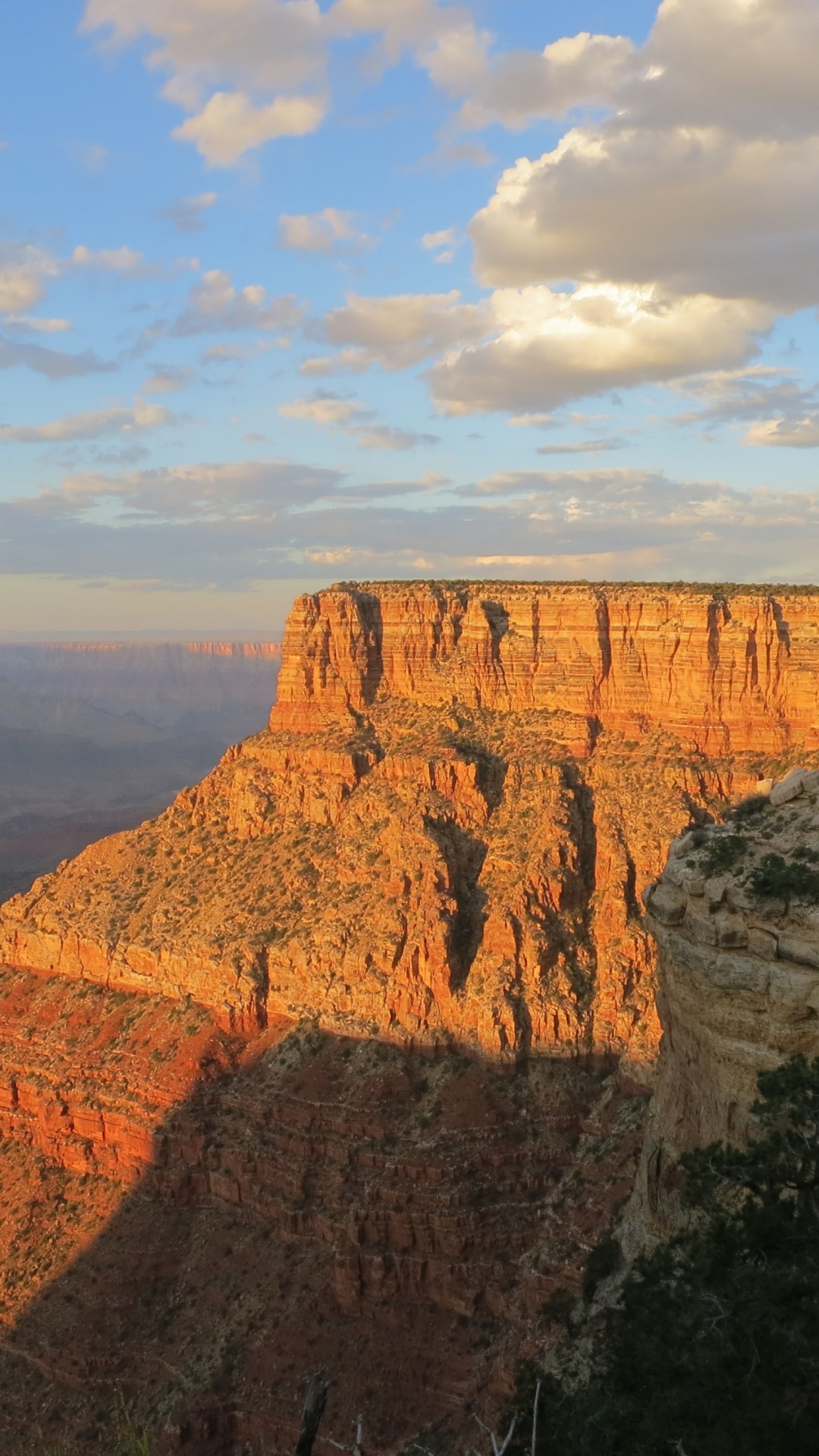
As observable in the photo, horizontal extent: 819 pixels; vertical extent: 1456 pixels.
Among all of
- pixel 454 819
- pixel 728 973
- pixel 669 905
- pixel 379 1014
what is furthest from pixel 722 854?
pixel 454 819

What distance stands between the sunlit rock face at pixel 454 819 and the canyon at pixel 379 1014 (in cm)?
24

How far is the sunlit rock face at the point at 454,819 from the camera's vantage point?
6209 cm

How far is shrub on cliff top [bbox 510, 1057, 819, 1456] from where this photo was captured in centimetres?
2144

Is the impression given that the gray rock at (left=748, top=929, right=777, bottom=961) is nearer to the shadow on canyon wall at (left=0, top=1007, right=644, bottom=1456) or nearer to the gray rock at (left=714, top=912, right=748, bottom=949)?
the gray rock at (left=714, top=912, right=748, bottom=949)

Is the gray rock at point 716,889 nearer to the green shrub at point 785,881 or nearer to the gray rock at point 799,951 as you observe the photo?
the green shrub at point 785,881

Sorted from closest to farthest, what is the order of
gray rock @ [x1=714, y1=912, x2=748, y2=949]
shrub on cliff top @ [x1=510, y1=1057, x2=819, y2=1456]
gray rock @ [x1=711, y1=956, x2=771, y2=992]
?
1. shrub on cliff top @ [x1=510, y1=1057, x2=819, y2=1456]
2. gray rock @ [x1=711, y1=956, x2=771, y2=992]
3. gray rock @ [x1=714, y1=912, x2=748, y2=949]

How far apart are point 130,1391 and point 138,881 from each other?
3586cm

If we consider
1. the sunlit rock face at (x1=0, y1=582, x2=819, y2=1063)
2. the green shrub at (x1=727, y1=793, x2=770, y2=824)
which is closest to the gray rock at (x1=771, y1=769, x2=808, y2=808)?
the green shrub at (x1=727, y1=793, x2=770, y2=824)

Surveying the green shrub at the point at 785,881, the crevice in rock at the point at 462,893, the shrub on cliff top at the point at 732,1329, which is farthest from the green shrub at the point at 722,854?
the crevice in rock at the point at 462,893

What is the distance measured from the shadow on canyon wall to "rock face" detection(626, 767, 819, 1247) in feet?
38.5

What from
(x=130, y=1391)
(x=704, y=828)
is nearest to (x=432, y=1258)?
(x=130, y=1391)

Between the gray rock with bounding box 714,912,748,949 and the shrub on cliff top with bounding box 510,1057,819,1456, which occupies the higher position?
the gray rock with bounding box 714,912,748,949

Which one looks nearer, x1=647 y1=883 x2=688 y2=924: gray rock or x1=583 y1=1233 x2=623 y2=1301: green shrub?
x1=647 y1=883 x2=688 y2=924: gray rock

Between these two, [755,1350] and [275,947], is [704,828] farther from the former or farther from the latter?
[275,947]
